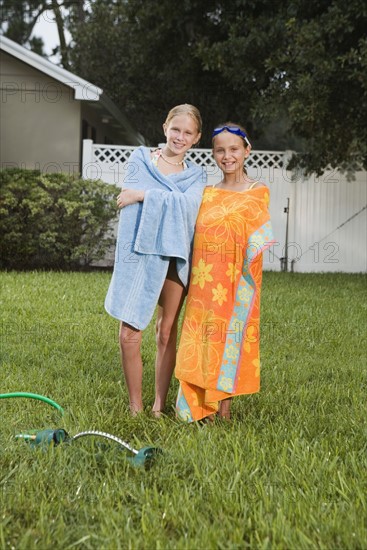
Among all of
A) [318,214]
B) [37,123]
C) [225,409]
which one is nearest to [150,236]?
[225,409]

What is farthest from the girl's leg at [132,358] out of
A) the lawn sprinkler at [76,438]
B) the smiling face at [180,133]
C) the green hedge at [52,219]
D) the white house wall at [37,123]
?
the white house wall at [37,123]

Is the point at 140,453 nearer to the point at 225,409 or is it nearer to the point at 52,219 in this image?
the point at 225,409

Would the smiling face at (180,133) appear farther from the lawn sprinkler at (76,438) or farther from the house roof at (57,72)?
the house roof at (57,72)

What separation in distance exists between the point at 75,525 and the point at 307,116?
10032 millimetres

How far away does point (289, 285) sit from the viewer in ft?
35.2

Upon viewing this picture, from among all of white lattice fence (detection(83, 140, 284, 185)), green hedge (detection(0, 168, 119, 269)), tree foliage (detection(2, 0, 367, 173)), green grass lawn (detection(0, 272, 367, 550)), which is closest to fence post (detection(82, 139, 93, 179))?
white lattice fence (detection(83, 140, 284, 185))

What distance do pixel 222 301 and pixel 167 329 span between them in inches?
14.3

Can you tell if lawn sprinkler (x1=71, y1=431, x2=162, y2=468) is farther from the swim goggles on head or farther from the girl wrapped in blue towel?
the swim goggles on head

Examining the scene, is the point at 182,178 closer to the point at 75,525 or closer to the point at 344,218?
the point at 75,525

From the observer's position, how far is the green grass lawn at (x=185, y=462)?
267 centimetres

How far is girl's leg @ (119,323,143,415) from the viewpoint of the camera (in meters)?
4.11

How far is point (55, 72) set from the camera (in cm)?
1511

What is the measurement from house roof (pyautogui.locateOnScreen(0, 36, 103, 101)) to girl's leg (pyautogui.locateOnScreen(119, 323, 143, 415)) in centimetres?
1148

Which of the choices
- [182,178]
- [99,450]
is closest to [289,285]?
[182,178]
